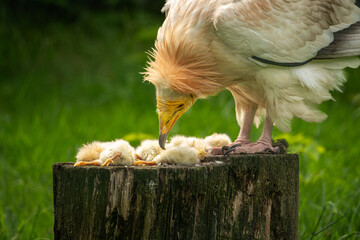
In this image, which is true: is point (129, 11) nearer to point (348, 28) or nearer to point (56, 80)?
point (56, 80)

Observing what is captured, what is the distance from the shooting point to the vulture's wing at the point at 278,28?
376 cm

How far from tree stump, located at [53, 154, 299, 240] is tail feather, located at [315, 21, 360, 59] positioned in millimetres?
1539

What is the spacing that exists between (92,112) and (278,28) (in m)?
5.11

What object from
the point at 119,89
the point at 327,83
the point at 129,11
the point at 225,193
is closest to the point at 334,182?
the point at 327,83

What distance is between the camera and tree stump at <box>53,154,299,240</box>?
2.85 meters

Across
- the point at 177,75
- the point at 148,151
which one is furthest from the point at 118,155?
the point at 177,75

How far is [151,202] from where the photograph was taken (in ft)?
9.36

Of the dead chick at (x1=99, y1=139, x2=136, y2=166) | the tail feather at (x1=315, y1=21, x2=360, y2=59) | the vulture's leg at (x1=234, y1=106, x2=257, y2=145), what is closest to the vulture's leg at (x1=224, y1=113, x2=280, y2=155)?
the vulture's leg at (x1=234, y1=106, x2=257, y2=145)

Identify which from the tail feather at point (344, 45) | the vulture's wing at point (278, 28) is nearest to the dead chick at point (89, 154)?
the vulture's wing at point (278, 28)

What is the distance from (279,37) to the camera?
3910mm

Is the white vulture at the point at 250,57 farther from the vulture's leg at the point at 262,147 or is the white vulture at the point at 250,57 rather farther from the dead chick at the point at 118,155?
the dead chick at the point at 118,155

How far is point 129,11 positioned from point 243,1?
862 centimetres

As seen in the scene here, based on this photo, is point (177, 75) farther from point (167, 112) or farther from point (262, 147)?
point (262, 147)

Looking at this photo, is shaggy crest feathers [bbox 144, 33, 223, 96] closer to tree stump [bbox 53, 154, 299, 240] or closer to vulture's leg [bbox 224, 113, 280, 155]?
vulture's leg [bbox 224, 113, 280, 155]
